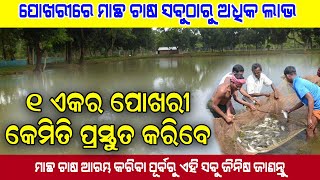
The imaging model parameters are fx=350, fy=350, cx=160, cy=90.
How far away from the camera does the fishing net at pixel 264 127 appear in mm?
5059

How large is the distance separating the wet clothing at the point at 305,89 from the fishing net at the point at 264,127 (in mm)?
353

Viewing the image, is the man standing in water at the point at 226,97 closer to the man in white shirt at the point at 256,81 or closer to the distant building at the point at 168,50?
the man in white shirt at the point at 256,81

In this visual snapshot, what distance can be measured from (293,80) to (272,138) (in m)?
0.96

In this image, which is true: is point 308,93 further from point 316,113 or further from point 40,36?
point 40,36

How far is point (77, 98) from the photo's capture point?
5082 mm

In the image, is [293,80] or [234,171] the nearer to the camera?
[234,171]

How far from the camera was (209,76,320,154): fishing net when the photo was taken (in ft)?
16.6

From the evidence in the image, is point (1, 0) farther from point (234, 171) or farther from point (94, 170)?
point (234, 171)

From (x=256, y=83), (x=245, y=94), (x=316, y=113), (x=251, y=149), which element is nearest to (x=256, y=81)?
(x=256, y=83)

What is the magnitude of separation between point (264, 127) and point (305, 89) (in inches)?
35.7

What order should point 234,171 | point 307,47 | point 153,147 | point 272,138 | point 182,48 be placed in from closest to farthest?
1. point 234,171
2. point 153,147
3. point 272,138
4. point 307,47
5. point 182,48

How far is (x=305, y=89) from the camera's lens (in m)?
5.05

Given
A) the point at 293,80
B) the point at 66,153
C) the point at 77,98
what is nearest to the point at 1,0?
the point at 77,98

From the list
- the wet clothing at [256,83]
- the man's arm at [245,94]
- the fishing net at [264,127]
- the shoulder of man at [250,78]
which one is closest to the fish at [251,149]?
the fishing net at [264,127]
